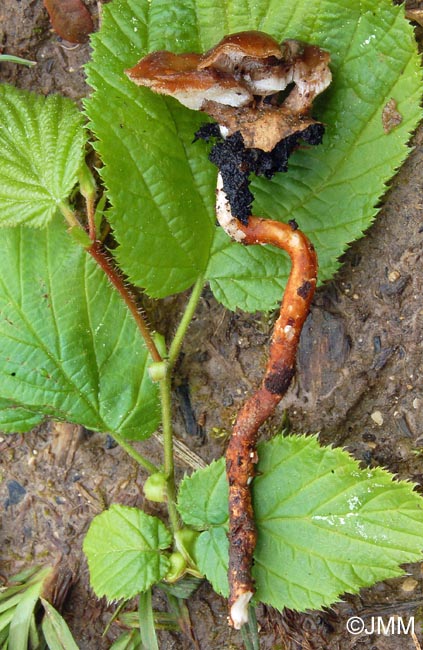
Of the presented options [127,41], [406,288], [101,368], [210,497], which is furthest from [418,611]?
[127,41]

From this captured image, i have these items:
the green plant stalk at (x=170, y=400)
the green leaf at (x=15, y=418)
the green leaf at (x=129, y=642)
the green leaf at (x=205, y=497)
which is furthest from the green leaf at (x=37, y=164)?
the green leaf at (x=129, y=642)

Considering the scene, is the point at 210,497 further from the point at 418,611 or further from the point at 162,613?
the point at 418,611

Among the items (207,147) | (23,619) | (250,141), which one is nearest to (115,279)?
(207,147)

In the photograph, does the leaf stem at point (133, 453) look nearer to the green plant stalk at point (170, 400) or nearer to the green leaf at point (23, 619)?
the green plant stalk at point (170, 400)

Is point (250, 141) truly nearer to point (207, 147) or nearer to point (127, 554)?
point (207, 147)

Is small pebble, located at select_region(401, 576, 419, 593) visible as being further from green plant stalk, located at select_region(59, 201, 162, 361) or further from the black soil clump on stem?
the black soil clump on stem

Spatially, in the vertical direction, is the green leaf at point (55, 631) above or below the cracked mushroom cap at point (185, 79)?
below

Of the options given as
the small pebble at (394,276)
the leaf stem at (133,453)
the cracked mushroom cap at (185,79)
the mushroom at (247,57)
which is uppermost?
the mushroom at (247,57)
